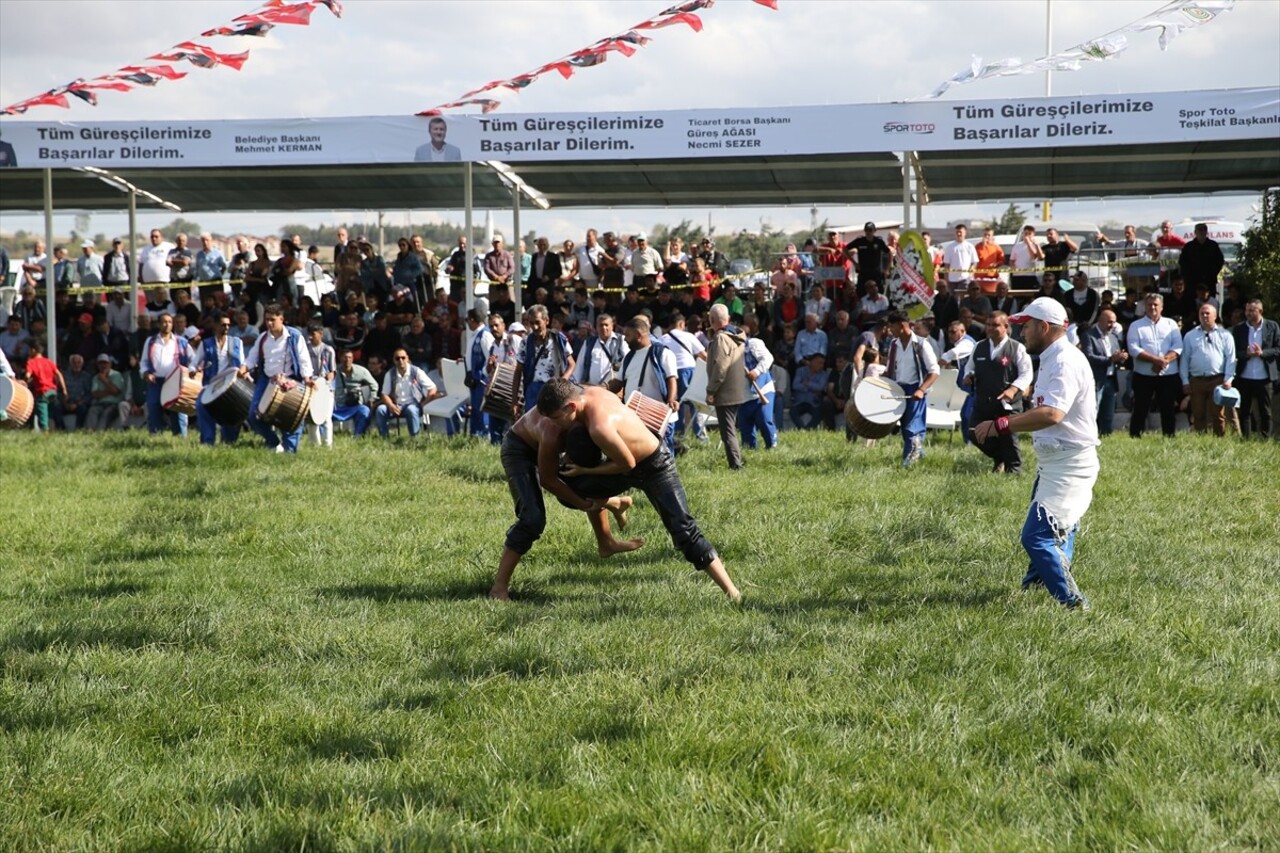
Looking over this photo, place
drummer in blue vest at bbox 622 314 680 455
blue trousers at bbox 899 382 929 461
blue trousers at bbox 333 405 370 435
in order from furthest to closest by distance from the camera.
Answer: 1. blue trousers at bbox 333 405 370 435
2. drummer in blue vest at bbox 622 314 680 455
3. blue trousers at bbox 899 382 929 461

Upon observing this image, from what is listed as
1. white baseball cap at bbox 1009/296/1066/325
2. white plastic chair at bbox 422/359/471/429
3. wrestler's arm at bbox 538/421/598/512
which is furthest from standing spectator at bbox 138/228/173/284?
white baseball cap at bbox 1009/296/1066/325

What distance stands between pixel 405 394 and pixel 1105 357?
928 centimetres

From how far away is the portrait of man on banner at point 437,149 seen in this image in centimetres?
1986

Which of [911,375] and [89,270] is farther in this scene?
[89,270]

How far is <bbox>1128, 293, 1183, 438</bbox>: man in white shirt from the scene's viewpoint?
18.1 meters

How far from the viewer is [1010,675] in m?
6.81

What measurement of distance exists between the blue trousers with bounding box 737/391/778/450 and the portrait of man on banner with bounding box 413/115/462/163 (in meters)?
6.10

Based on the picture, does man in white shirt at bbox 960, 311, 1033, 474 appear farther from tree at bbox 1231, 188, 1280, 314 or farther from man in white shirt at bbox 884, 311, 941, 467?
tree at bbox 1231, 188, 1280, 314

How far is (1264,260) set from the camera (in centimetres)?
2052

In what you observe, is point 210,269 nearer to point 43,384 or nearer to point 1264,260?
point 43,384

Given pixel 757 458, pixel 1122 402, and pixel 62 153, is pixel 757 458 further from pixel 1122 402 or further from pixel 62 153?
pixel 62 153

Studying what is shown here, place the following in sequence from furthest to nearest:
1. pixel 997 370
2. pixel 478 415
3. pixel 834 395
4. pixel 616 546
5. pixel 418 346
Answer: pixel 418 346 < pixel 834 395 < pixel 478 415 < pixel 997 370 < pixel 616 546

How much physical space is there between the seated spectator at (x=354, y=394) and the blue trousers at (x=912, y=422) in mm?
8144

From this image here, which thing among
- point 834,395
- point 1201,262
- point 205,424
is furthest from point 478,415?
point 1201,262
